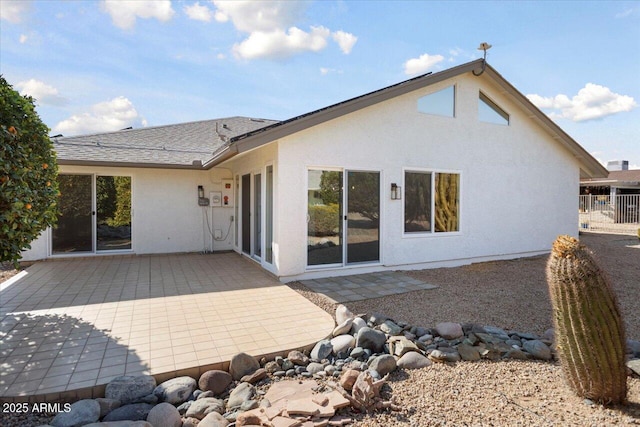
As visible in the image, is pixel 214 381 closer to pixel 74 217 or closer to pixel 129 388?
pixel 129 388

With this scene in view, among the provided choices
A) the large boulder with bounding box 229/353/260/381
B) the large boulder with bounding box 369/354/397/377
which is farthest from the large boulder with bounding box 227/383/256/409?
the large boulder with bounding box 369/354/397/377

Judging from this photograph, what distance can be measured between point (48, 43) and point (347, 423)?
10989 mm

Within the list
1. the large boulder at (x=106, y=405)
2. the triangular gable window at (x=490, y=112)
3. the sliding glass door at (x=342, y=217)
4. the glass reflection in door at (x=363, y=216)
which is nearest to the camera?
the large boulder at (x=106, y=405)

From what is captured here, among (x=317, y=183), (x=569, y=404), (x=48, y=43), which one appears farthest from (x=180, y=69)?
(x=569, y=404)

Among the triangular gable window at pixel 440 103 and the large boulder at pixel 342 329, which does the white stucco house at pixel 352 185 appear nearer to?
the triangular gable window at pixel 440 103

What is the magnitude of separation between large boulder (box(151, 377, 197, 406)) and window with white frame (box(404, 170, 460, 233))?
673cm

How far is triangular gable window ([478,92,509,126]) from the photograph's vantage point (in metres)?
10.4

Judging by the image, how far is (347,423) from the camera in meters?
3.03

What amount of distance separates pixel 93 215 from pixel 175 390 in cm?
927

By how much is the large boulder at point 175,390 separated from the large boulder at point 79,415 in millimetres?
529

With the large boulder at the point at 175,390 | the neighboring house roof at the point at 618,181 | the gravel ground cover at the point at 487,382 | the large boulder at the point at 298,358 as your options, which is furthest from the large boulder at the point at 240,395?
the neighboring house roof at the point at 618,181

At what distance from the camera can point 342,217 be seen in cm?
832

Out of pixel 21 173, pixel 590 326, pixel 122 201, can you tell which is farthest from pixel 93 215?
pixel 590 326

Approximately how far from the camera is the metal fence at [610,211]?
23.0 meters
